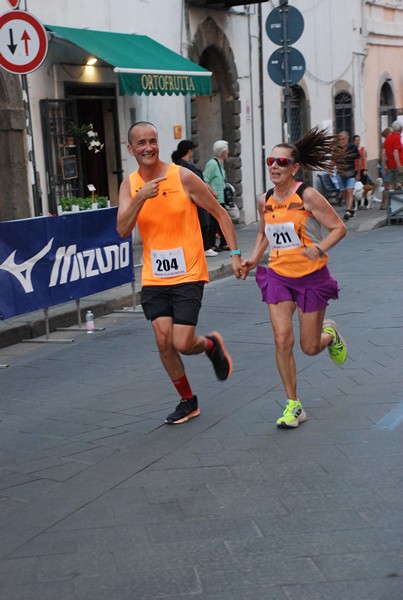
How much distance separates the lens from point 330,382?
773 centimetres

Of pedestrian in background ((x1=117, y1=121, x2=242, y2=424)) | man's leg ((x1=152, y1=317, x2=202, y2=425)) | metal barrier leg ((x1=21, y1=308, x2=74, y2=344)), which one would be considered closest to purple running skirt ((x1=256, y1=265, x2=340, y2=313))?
pedestrian in background ((x1=117, y1=121, x2=242, y2=424))

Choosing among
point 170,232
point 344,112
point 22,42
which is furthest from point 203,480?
point 344,112

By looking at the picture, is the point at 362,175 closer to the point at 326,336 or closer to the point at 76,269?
the point at 76,269

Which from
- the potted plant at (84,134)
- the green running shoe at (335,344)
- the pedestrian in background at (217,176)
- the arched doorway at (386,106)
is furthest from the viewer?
the arched doorway at (386,106)

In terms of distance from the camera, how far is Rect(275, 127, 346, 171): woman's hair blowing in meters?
7.00

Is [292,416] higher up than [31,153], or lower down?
lower down

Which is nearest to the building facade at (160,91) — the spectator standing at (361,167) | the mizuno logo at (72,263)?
the spectator standing at (361,167)

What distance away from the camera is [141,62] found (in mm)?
16750

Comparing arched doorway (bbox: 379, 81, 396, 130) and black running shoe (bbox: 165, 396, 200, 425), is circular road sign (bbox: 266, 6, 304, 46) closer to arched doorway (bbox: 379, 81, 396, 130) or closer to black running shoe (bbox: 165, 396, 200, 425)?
black running shoe (bbox: 165, 396, 200, 425)

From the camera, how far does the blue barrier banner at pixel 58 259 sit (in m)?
9.55

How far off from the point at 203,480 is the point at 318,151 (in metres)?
2.44

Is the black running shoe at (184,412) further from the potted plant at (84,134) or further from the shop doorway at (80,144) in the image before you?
the potted plant at (84,134)

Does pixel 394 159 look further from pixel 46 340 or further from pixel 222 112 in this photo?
pixel 46 340

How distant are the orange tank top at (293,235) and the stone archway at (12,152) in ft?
29.4
